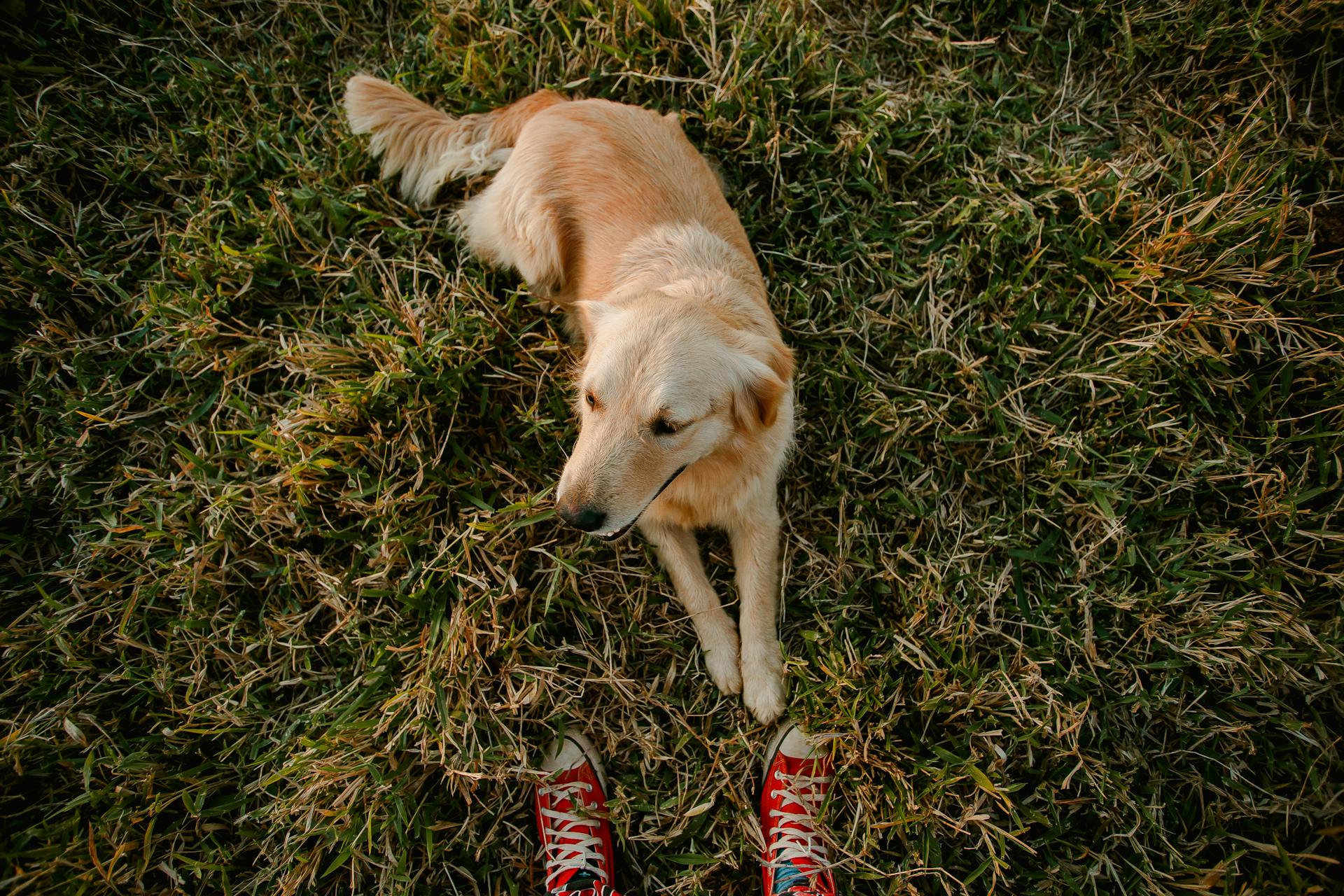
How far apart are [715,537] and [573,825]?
45.5 inches

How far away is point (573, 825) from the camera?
220 centimetres

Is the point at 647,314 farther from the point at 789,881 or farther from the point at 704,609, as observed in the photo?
the point at 789,881

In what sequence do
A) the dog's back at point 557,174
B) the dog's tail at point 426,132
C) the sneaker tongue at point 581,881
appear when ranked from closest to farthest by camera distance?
1. the sneaker tongue at point 581,881
2. the dog's back at point 557,174
3. the dog's tail at point 426,132

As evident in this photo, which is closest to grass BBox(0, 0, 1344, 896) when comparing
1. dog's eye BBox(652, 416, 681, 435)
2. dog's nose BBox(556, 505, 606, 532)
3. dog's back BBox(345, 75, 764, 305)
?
dog's back BBox(345, 75, 764, 305)

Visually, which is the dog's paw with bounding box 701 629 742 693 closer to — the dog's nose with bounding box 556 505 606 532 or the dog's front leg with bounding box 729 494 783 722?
the dog's front leg with bounding box 729 494 783 722

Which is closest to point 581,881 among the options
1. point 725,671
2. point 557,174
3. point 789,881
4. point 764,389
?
point 789,881

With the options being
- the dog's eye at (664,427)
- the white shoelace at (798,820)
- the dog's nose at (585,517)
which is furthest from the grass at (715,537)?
the dog's eye at (664,427)

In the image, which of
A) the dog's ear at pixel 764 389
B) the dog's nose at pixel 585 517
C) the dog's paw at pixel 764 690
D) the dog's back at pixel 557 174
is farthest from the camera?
the dog's back at pixel 557 174

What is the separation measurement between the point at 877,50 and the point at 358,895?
4077 mm

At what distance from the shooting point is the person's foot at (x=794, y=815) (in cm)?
215

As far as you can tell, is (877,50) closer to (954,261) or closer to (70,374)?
(954,261)

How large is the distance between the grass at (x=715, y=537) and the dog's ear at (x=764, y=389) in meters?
0.63

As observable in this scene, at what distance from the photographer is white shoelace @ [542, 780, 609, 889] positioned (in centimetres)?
216

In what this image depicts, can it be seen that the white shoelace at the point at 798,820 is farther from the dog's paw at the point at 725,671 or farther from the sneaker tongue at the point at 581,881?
the sneaker tongue at the point at 581,881
